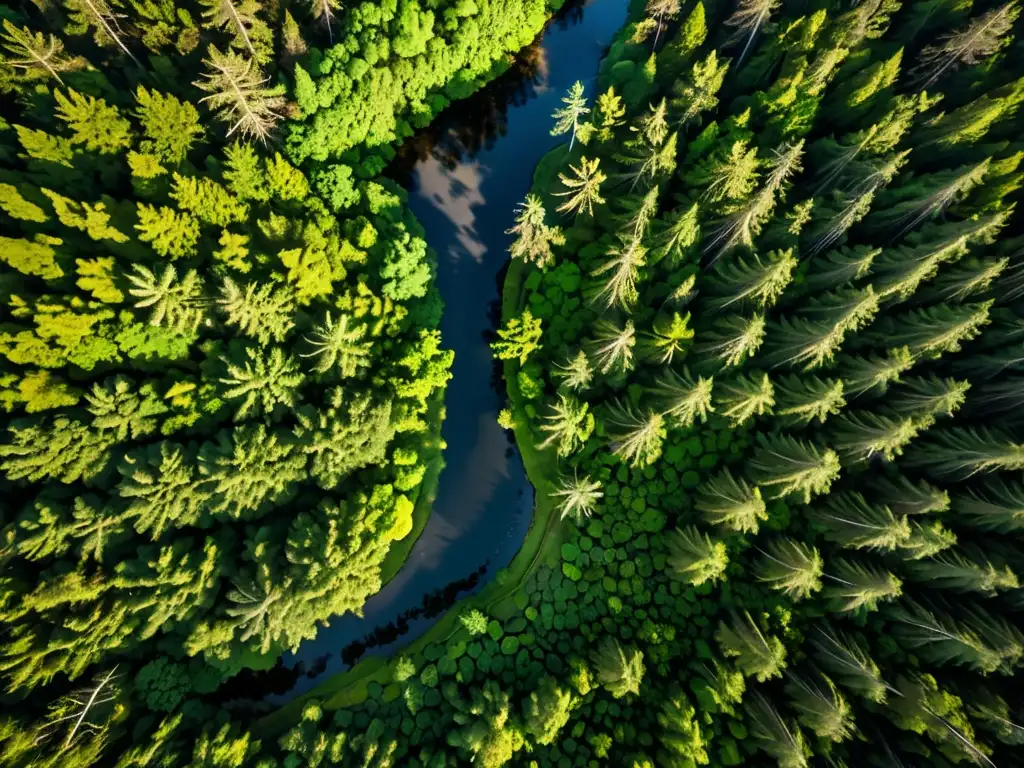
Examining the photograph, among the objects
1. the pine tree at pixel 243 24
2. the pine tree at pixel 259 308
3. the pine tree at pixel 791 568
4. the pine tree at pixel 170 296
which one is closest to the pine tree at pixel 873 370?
the pine tree at pixel 791 568

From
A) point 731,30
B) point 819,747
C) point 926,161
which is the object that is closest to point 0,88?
point 731,30

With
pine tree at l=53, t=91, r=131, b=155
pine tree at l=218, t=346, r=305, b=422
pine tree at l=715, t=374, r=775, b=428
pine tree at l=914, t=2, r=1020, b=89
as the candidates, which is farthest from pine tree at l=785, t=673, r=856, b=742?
pine tree at l=53, t=91, r=131, b=155

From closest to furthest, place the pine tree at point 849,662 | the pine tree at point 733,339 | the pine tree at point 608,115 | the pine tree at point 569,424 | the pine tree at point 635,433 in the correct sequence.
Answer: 1. the pine tree at point 849,662
2. the pine tree at point 733,339
3. the pine tree at point 635,433
4. the pine tree at point 569,424
5. the pine tree at point 608,115

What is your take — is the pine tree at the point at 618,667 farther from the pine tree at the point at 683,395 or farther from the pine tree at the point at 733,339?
the pine tree at the point at 733,339

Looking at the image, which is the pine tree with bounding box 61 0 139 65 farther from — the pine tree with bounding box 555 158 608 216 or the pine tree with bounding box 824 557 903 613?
the pine tree with bounding box 824 557 903 613

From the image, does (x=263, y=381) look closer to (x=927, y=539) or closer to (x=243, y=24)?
(x=243, y=24)

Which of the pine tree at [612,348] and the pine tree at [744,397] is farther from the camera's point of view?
the pine tree at [612,348]

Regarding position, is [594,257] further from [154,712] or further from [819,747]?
[154,712]
